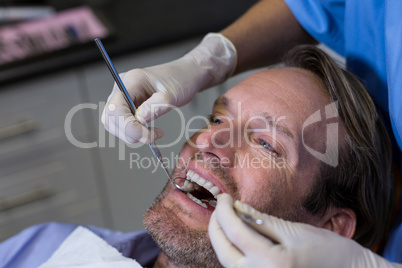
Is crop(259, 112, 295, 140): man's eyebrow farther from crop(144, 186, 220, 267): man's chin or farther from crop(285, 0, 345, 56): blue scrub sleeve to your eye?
crop(285, 0, 345, 56): blue scrub sleeve

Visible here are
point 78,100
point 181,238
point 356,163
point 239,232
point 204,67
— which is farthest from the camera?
point 78,100

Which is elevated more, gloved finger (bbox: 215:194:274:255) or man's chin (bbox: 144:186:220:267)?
gloved finger (bbox: 215:194:274:255)

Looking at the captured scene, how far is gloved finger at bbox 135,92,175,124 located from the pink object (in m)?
0.82

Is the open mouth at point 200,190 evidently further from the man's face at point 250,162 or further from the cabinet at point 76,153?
the cabinet at point 76,153

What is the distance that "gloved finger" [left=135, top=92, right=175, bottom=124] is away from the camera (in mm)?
1098

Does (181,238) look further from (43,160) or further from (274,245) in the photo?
(43,160)

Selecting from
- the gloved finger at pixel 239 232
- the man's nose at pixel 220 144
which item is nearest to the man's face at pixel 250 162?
the man's nose at pixel 220 144

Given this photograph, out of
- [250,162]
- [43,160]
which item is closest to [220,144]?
[250,162]

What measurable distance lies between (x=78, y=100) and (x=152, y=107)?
852 millimetres

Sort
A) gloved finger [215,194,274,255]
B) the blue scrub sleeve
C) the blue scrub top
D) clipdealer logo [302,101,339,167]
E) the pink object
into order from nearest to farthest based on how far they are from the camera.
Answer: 1. gloved finger [215,194,274,255]
2. the blue scrub top
3. clipdealer logo [302,101,339,167]
4. the blue scrub sleeve
5. the pink object

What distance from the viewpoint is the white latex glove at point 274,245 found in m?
0.85

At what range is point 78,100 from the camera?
1.87 m

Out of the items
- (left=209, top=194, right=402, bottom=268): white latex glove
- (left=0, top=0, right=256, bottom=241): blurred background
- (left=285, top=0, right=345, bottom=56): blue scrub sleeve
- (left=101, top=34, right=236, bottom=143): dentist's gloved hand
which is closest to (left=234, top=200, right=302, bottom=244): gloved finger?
(left=209, top=194, right=402, bottom=268): white latex glove

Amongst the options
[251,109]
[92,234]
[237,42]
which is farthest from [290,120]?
[92,234]
